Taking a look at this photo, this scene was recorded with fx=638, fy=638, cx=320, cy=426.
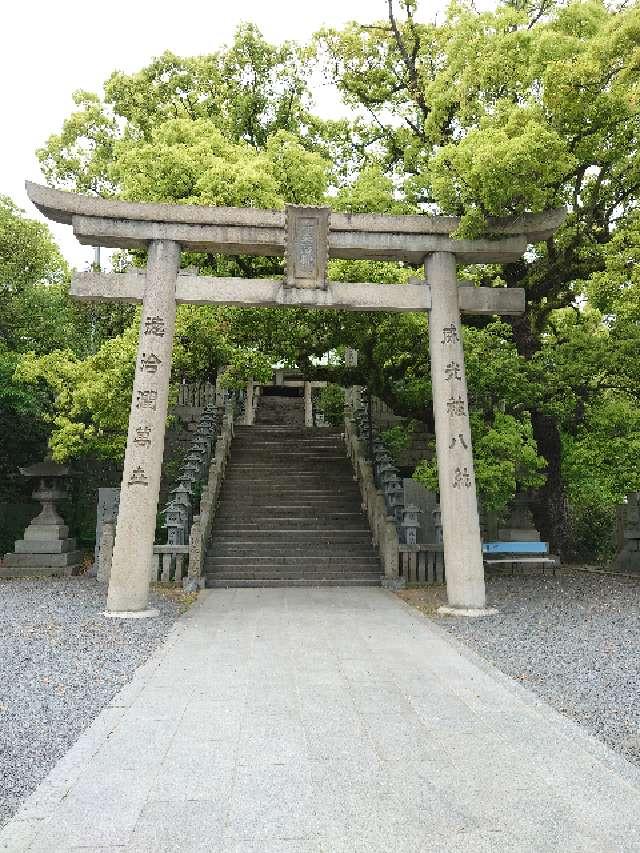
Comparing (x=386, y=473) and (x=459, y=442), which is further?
(x=386, y=473)

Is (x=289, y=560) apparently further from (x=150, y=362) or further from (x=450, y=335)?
(x=450, y=335)

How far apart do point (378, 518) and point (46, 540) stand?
7991 millimetres

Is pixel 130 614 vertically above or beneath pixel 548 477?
beneath

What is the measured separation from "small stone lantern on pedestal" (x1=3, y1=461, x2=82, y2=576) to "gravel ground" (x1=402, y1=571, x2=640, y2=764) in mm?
8566

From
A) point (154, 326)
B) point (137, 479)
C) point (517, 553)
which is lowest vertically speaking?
point (517, 553)

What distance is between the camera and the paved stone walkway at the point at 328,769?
10.4 ft

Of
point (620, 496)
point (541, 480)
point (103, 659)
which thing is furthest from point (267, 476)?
point (103, 659)

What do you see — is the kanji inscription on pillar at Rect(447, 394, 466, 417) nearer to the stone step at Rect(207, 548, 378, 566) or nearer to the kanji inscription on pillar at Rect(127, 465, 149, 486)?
the stone step at Rect(207, 548, 378, 566)

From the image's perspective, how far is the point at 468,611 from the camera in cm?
938

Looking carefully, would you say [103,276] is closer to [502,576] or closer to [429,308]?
[429,308]

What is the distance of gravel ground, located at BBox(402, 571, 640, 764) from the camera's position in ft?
17.0

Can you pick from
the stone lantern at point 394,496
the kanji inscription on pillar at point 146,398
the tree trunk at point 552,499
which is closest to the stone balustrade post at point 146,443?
the kanji inscription on pillar at point 146,398

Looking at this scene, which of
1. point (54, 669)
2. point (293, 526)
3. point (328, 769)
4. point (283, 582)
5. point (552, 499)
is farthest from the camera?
point (552, 499)

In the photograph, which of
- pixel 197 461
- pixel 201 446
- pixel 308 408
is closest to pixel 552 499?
pixel 197 461
